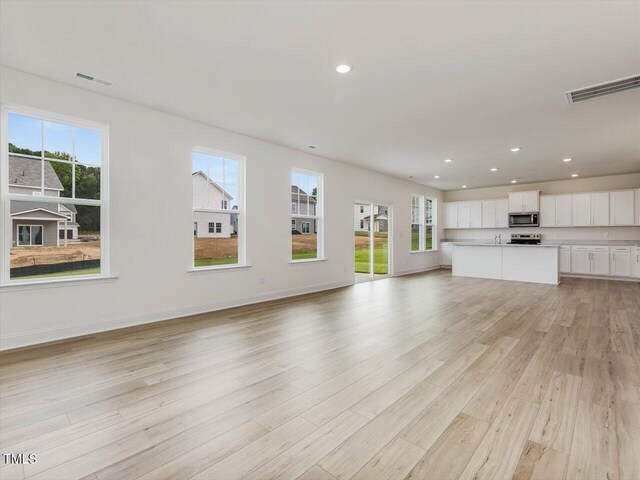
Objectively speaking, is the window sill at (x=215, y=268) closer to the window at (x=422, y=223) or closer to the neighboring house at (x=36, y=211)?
the neighboring house at (x=36, y=211)

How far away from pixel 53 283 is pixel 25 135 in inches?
64.4

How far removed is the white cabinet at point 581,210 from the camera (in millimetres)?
8641

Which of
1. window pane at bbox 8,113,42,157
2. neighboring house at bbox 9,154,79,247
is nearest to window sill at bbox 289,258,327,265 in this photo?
neighboring house at bbox 9,154,79,247

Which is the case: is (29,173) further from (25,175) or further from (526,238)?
(526,238)

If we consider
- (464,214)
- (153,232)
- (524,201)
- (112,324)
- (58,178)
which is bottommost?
(112,324)

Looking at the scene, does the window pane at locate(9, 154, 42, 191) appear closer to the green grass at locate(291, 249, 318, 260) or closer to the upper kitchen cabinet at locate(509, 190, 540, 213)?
the green grass at locate(291, 249, 318, 260)

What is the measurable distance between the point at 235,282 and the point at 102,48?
3431 mm

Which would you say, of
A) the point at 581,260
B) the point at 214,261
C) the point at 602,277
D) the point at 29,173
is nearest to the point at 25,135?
the point at 29,173

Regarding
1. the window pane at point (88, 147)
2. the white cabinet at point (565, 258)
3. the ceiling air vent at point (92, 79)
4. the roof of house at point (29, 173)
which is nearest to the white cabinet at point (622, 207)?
the white cabinet at point (565, 258)

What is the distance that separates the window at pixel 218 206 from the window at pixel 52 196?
1229 mm

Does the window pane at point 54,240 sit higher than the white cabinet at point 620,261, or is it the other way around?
the window pane at point 54,240

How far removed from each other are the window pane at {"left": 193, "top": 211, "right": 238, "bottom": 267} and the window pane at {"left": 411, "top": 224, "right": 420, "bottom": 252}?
631cm

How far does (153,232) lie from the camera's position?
4.27m

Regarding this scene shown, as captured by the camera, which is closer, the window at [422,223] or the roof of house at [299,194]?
the roof of house at [299,194]
